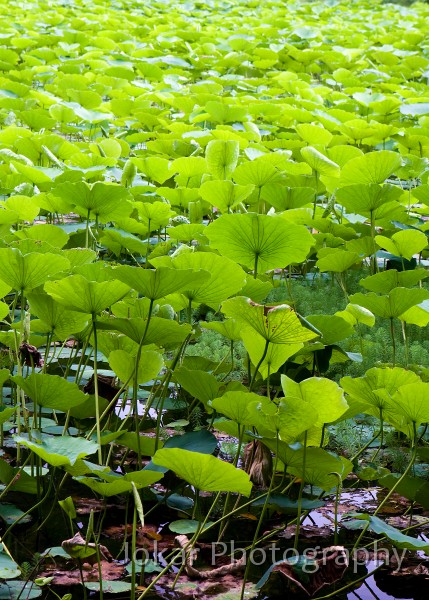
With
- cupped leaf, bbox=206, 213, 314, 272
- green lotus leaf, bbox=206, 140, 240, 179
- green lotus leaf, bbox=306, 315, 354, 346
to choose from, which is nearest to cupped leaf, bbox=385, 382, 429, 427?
green lotus leaf, bbox=306, 315, 354, 346

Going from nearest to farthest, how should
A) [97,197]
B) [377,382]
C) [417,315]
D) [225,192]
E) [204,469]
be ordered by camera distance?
[204,469], [377,382], [417,315], [97,197], [225,192]

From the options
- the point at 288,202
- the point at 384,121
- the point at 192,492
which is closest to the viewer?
the point at 192,492

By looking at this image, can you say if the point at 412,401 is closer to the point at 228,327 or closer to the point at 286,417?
the point at 286,417

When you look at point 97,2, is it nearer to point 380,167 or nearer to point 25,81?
point 25,81

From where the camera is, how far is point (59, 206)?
73.0 inches

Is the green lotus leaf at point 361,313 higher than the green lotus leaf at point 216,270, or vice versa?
the green lotus leaf at point 216,270

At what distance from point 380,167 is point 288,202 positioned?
0.81ft

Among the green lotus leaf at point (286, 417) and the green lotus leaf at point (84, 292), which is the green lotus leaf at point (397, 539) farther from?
the green lotus leaf at point (84, 292)

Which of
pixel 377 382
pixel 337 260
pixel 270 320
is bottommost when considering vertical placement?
pixel 337 260

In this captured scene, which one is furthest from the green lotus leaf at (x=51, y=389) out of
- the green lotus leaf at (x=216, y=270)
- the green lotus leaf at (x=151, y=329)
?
the green lotus leaf at (x=216, y=270)

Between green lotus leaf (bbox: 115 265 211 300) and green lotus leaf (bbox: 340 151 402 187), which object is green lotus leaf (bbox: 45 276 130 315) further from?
green lotus leaf (bbox: 340 151 402 187)

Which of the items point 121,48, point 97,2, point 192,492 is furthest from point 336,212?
point 97,2

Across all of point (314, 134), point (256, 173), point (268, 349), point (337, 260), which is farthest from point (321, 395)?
point (314, 134)

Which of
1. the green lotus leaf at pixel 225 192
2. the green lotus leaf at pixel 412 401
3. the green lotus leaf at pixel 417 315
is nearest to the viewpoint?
the green lotus leaf at pixel 412 401
